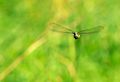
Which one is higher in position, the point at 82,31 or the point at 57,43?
the point at 82,31

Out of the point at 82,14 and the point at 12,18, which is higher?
the point at 82,14

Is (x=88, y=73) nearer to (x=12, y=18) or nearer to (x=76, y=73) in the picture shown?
(x=76, y=73)

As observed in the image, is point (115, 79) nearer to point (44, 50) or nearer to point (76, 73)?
point (76, 73)

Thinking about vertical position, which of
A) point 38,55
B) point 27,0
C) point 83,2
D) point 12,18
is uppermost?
point 83,2

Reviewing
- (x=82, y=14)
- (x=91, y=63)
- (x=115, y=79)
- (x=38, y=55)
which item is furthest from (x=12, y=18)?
(x=115, y=79)

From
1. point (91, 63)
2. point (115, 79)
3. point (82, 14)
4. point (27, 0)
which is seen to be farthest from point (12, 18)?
point (115, 79)

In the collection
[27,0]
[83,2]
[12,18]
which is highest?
[83,2]
